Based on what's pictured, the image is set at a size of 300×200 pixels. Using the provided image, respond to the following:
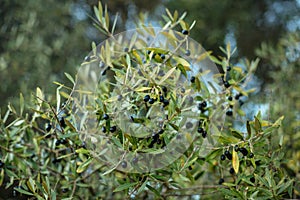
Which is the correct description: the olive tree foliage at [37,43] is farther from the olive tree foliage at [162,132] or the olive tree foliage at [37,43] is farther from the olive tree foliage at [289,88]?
the olive tree foliage at [162,132]

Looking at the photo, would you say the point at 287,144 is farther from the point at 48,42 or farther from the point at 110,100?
the point at 48,42

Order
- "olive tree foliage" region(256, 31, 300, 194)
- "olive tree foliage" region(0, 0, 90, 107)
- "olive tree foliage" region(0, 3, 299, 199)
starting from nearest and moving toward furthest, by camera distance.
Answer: "olive tree foliage" region(0, 3, 299, 199)
"olive tree foliage" region(256, 31, 300, 194)
"olive tree foliage" region(0, 0, 90, 107)

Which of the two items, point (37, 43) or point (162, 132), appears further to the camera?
point (37, 43)

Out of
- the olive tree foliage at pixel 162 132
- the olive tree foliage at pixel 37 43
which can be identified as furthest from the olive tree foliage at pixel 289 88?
the olive tree foliage at pixel 37 43

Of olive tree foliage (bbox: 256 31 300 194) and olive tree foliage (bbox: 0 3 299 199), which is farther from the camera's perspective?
olive tree foliage (bbox: 256 31 300 194)

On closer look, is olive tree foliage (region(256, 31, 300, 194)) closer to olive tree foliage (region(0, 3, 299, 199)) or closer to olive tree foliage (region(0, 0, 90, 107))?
olive tree foliage (region(0, 3, 299, 199))

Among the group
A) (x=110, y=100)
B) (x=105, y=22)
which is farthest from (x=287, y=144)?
(x=110, y=100)

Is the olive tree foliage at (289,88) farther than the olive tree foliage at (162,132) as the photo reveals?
Yes

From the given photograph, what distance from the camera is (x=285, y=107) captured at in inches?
80.7

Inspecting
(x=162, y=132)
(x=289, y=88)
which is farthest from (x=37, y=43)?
(x=162, y=132)

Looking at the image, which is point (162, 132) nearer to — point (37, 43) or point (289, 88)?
point (289, 88)

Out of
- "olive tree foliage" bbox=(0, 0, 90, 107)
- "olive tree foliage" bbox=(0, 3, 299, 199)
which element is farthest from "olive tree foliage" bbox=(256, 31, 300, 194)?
"olive tree foliage" bbox=(0, 0, 90, 107)

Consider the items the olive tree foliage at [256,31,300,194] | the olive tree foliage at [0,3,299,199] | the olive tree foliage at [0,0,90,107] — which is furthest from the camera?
the olive tree foliage at [0,0,90,107]

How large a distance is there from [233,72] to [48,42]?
224cm
